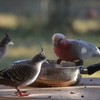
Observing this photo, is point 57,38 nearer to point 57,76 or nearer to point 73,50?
point 73,50

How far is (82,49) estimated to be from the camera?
6.61 ft

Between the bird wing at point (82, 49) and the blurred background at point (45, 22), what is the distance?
826 millimetres

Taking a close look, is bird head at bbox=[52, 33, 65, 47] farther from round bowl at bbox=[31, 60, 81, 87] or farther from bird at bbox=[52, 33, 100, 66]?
round bowl at bbox=[31, 60, 81, 87]

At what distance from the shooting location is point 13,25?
295 cm

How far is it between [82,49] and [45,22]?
4.15 feet

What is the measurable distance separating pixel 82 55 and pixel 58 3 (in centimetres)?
136

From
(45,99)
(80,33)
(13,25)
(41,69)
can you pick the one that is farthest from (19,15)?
(45,99)

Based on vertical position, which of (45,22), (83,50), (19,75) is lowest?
(45,22)

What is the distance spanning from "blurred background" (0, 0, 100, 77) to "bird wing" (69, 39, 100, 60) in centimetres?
83

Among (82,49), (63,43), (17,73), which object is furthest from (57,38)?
(17,73)

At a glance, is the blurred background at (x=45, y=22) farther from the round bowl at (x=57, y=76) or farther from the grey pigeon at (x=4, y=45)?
the round bowl at (x=57, y=76)

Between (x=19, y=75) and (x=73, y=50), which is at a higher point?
(x=19, y=75)

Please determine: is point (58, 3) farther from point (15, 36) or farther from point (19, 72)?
point (19, 72)

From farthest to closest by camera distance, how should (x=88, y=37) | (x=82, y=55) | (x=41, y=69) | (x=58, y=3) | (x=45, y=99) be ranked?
(x=58, y=3) → (x=88, y=37) → (x=82, y=55) → (x=41, y=69) → (x=45, y=99)
